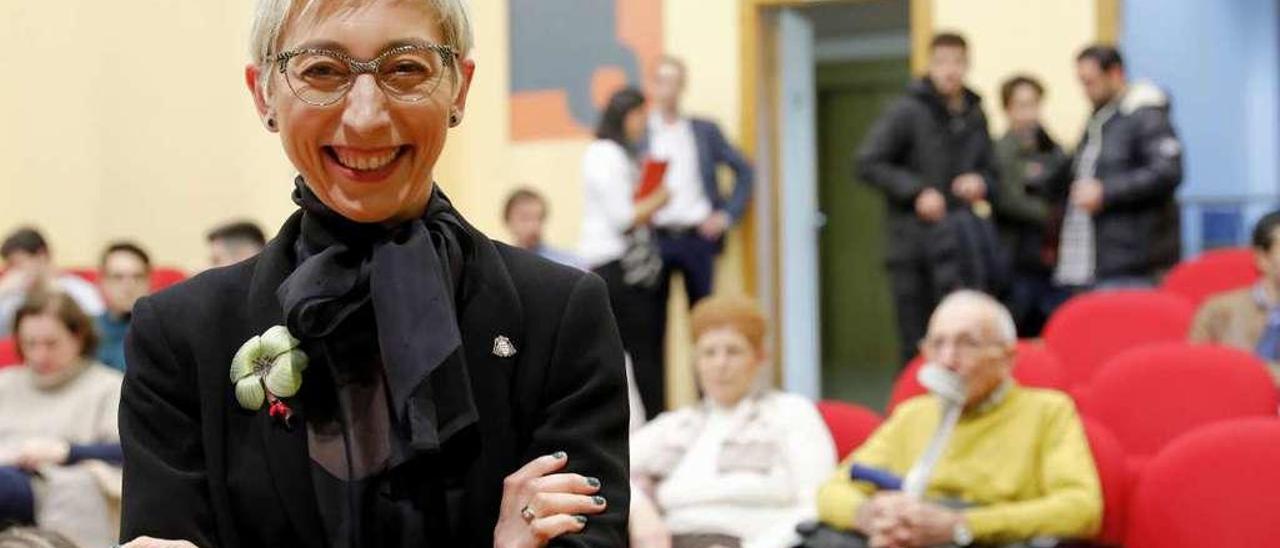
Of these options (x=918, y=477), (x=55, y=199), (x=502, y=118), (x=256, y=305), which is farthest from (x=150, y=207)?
(x=256, y=305)

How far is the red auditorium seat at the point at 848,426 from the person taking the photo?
155 inches

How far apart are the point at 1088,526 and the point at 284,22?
8.11ft

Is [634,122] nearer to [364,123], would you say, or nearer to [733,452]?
[733,452]

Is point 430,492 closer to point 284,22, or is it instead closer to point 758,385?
point 284,22

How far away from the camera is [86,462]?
4023mm

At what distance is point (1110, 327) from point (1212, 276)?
91cm

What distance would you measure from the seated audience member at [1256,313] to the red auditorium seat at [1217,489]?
5.08 ft

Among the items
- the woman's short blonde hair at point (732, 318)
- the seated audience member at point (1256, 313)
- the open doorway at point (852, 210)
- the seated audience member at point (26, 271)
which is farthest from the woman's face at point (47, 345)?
the open doorway at point (852, 210)

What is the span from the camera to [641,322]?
630 centimetres

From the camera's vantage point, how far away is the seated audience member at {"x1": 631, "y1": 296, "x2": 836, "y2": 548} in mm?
3689

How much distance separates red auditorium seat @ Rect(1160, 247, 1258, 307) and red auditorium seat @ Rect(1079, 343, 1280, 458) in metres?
1.71

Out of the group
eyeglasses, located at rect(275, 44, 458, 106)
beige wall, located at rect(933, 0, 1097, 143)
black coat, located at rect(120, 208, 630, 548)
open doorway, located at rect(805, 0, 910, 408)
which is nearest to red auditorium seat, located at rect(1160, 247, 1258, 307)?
beige wall, located at rect(933, 0, 1097, 143)

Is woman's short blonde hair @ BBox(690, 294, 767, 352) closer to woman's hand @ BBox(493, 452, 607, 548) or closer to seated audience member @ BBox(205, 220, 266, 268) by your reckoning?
seated audience member @ BBox(205, 220, 266, 268)

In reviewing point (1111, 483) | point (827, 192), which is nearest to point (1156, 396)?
point (1111, 483)
